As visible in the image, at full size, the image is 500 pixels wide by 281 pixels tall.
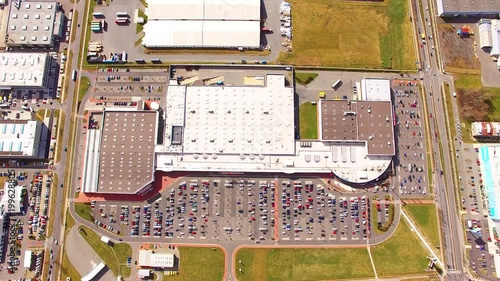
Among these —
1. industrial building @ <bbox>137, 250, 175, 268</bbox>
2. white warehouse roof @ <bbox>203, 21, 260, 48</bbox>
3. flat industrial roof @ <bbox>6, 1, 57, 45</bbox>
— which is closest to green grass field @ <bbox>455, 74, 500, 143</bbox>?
white warehouse roof @ <bbox>203, 21, 260, 48</bbox>

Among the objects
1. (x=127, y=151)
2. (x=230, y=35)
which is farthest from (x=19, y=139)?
(x=230, y=35)

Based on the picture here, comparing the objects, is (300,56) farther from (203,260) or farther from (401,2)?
(203,260)

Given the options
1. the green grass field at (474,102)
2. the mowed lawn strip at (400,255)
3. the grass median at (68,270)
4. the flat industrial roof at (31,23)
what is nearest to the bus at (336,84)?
the green grass field at (474,102)

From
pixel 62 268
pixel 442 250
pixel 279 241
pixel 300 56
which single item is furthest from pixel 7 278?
pixel 442 250

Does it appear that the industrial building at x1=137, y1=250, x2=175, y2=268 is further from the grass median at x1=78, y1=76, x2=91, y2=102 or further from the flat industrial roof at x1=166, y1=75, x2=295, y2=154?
the grass median at x1=78, y1=76, x2=91, y2=102

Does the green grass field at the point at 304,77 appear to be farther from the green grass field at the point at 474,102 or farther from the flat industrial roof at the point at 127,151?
the green grass field at the point at 474,102
